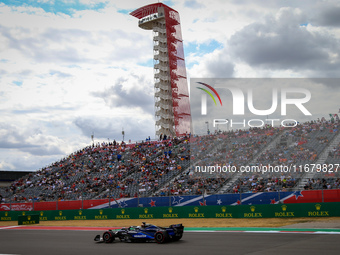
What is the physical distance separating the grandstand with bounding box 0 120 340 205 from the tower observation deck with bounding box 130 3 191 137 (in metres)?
12.9

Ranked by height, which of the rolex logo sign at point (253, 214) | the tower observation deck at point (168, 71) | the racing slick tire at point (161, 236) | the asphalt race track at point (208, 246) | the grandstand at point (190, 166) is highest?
the tower observation deck at point (168, 71)

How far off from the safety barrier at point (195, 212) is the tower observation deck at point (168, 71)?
30.3 m

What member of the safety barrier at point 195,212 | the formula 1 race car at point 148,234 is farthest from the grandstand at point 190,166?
the formula 1 race car at point 148,234

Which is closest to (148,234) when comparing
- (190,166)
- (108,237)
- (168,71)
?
(108,237)

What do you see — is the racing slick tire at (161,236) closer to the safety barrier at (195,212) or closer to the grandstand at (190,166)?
the safety barrier at (195,212)

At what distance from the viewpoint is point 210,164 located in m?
38.2

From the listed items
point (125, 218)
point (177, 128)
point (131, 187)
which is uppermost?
point (177, 128)

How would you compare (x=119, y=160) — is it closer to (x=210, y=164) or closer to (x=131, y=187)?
(x=131, y=187)

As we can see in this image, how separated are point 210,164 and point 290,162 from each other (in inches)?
299

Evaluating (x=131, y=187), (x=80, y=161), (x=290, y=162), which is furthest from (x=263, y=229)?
(x=80, y=161)

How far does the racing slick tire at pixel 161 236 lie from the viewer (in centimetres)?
1819

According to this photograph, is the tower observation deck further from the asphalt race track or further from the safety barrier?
the asphalt race track

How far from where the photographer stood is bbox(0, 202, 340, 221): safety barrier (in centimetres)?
2689

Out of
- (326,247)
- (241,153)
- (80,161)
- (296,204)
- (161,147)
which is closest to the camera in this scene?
(326,247)
